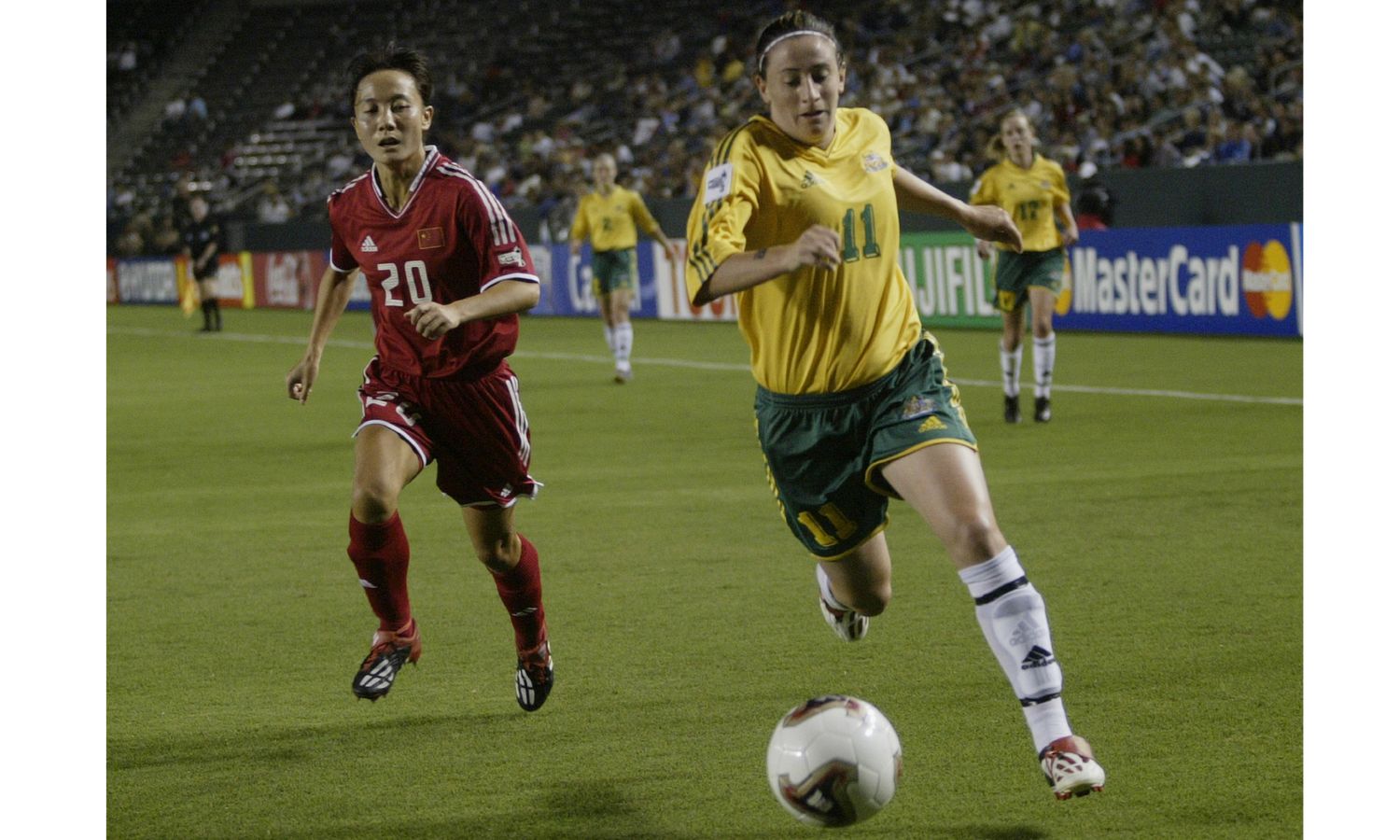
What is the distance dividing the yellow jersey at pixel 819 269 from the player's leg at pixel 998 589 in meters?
0.40

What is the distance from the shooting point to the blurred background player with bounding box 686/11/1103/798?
477 centimetres

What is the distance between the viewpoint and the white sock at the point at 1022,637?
450 centimetres

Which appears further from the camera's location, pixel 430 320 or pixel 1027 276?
pixel 1027 276

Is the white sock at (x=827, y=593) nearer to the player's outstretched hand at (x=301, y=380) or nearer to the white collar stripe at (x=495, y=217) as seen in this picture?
the white collar stripe at (x=495, y=217)

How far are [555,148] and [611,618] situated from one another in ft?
96.4

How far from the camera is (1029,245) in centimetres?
1314

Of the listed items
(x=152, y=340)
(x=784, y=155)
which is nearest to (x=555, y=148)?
(x=152, y=340)

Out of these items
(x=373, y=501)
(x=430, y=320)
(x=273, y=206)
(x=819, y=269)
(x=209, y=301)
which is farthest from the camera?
(x=273, y=206)

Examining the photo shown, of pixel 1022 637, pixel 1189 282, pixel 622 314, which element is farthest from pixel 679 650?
pixel 1189 282

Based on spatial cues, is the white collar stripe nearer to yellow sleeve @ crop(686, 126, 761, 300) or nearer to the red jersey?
the red jersey

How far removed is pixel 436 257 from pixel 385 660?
1312mm

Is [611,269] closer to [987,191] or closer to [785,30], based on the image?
[987,191]

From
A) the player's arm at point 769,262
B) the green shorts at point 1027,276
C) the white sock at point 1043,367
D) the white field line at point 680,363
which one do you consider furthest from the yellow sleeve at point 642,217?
the player's arm at point 769,262

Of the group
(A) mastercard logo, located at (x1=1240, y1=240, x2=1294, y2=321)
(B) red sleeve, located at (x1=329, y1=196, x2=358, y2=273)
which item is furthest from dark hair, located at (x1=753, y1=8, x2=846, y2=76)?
(A) mastercard logo, located at (x1=1240, y1=240, x2=1294, y2=321)
